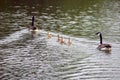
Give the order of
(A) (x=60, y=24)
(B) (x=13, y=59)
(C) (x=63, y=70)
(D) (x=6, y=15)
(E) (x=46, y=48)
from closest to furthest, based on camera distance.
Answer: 1. (C) (x=63, y=70)
2. (B) (x=13, y=59)
3. (E) (x=46, y=48)
4. (A) (x=60, y=24)
5. (D) (x=6, y=15)

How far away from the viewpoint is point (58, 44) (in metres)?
43.2

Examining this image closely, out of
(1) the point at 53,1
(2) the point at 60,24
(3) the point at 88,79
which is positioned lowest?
(3) the point at 88,79

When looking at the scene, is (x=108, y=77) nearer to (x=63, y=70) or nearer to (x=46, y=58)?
(x=63, y=70)

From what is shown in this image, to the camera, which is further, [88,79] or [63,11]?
[63,11]

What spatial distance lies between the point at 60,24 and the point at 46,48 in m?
15.0

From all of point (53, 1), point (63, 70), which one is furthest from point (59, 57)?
point (53, 1)

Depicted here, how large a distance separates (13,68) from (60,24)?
23.0 meters

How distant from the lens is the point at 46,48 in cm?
4128

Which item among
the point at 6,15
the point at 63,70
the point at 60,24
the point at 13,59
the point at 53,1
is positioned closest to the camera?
the point at 63,70

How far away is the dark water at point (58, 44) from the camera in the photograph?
33.0 metres

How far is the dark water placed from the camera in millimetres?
33000

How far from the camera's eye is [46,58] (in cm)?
3747

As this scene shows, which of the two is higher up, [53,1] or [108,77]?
[53,1]

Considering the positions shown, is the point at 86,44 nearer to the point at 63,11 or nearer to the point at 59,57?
the point at 59,57
